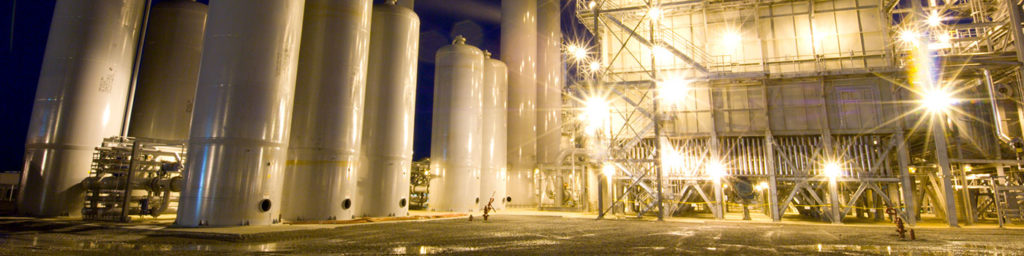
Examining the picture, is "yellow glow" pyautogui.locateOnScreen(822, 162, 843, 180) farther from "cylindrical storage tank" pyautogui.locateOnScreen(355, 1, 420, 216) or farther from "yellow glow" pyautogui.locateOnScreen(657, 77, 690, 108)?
"cylindrical storage tank" pyautogui.locateOnScreen(355, 1, 420, 216)

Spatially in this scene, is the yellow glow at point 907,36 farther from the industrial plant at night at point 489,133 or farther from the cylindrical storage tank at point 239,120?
the cylindrical storage tank at point 239,120

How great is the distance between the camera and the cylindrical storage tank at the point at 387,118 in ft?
60.1

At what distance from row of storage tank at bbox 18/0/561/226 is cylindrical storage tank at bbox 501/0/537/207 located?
205 inches

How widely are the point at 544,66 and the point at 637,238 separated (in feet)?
77.1

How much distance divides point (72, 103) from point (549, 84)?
2480cm

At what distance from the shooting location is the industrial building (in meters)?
12.9

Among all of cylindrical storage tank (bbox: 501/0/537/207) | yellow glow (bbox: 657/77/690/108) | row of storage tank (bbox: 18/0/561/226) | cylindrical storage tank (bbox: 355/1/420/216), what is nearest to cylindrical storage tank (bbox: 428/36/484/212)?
row of storage tank (bbox: 18/0/561/226)

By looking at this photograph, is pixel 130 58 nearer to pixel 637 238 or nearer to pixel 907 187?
pixel 637 238

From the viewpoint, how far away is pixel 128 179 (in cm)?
1440

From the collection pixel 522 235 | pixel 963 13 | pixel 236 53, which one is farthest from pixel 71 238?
pixel 963 13

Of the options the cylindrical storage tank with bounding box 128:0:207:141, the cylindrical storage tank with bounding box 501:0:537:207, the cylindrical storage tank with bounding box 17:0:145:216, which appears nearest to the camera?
the cylindrical storage tank with bounding box 17:0:145:216

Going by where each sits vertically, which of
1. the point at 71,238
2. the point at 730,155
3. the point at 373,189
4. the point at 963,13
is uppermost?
the point at 963,13

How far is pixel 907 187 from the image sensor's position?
18719 millimetres

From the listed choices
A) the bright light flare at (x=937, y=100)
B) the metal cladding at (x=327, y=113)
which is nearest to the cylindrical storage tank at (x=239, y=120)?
the metal cladding at (x=327, y=113)
